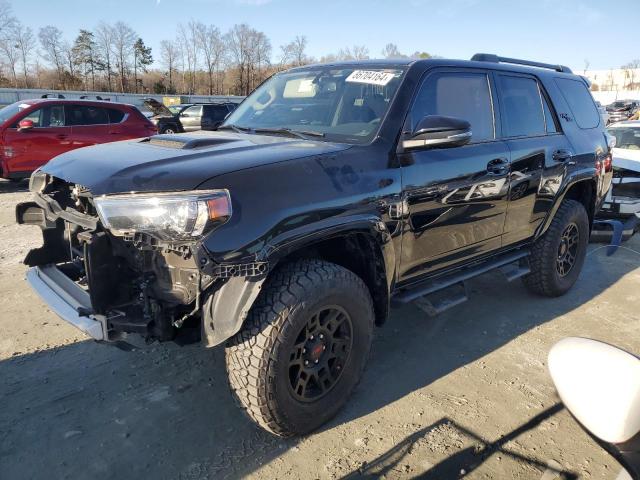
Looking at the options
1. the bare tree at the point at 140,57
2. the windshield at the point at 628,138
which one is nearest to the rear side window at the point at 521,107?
the windshield at the point at 628,138

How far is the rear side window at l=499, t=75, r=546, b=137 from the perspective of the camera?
382 cm

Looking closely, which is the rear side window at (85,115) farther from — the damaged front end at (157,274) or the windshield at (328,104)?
the damaged front end at (157,274)

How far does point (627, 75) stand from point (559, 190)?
80.6m

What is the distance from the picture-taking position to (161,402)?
2959 millimetres

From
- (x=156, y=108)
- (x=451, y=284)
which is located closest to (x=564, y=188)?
(x=451, y=284)

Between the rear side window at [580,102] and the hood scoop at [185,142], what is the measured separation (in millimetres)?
3266

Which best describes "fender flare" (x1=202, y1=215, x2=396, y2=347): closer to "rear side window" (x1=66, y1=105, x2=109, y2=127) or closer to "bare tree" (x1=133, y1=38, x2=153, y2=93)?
"rear side window" (x1=66, y1=105, x2=109, y2=127)

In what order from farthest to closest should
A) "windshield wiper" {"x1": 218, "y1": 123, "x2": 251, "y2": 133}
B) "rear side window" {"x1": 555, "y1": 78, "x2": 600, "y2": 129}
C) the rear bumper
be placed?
"rear side window" {"x1": 555, "y1": 78, "x2": 600, "y2": 129} < "windshield wiper" {"x1": 218, "y1": 123, "x2": 251, "y2": 133} < the rear bumper

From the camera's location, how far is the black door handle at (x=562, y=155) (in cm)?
414

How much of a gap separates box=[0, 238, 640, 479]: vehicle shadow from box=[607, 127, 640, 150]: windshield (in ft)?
19.8

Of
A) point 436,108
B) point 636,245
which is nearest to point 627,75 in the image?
point 636,245

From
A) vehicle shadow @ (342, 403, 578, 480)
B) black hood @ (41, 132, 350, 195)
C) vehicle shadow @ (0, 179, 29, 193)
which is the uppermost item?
black hood @ (41, 132, 350, 195)

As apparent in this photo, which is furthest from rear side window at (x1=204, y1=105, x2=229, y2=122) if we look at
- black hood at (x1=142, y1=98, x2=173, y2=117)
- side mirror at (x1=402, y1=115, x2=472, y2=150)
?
side mirror at (x1=402, y1=115, x2=472, y2=150)

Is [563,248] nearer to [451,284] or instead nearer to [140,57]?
[451,284]
